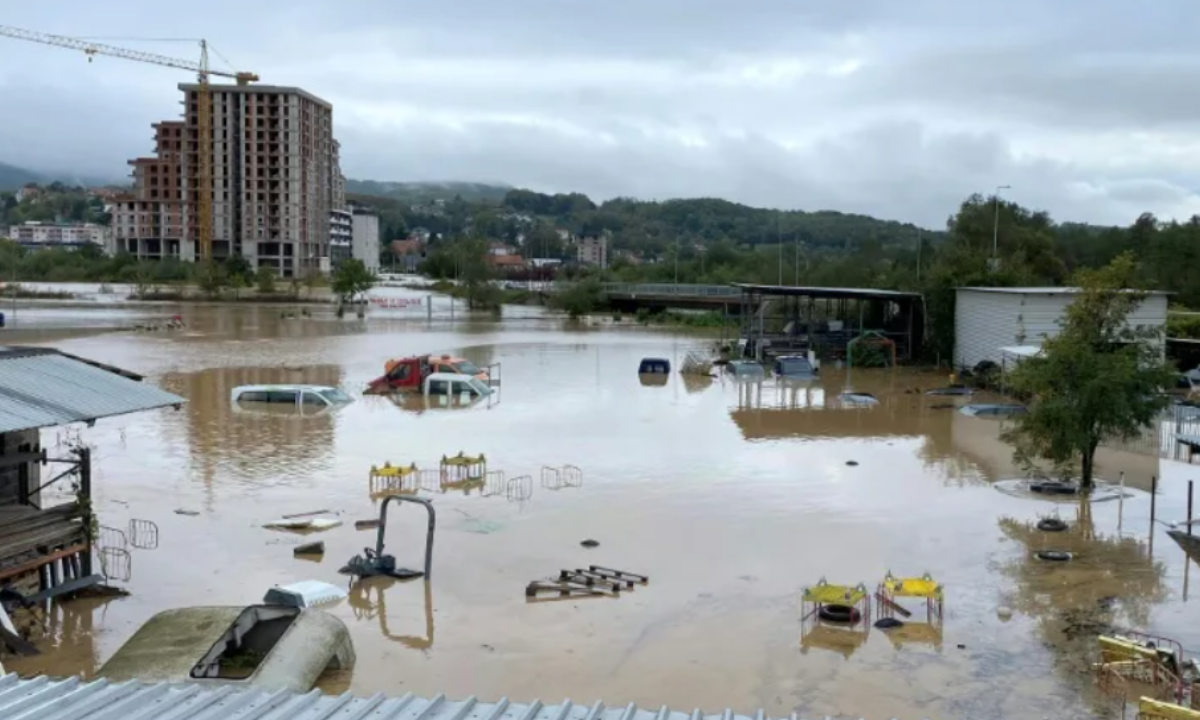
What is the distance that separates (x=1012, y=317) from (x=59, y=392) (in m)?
33.3

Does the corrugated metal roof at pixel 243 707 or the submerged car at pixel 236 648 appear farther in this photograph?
the submerged car at pixel 236 648

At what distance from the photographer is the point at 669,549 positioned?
1831 cm

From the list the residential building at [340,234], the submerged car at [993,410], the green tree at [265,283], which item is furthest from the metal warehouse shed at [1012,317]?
the residential building at [340,234]

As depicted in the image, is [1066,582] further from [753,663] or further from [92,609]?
[92,609]

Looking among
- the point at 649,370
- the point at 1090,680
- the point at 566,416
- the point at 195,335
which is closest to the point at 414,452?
the point at 566,416

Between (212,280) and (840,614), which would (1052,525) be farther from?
(212,280)

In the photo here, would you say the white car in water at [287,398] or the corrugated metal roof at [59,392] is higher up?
the corrugated metal roof at [59,392]

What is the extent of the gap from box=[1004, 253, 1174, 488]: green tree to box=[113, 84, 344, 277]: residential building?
130160 mm

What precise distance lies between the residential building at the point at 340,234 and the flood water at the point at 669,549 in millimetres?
142209

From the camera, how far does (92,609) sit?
49.6ft

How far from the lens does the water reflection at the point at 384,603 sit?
14.1 m

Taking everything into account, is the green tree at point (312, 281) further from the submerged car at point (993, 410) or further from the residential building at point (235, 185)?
the submerged car at point (993, 410)

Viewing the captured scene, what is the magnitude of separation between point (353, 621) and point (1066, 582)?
33.2 ft

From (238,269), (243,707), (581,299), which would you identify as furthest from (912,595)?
(238,269)
